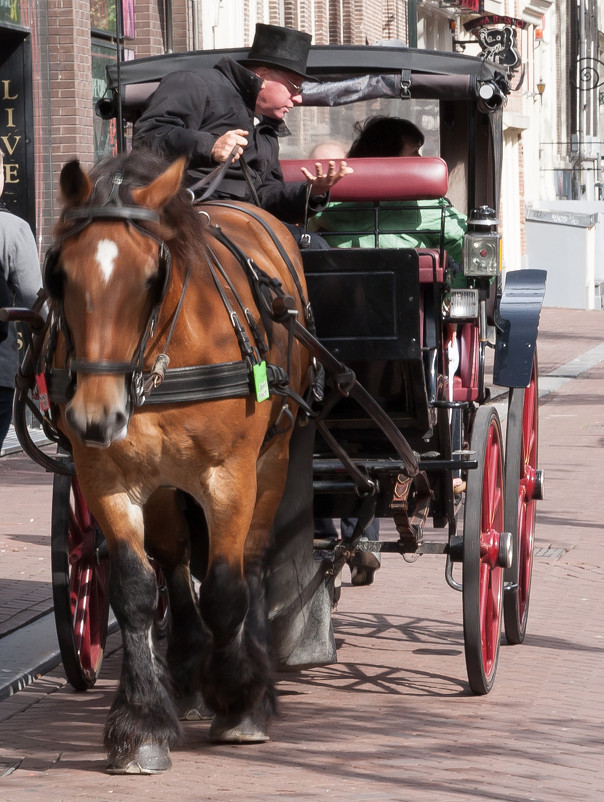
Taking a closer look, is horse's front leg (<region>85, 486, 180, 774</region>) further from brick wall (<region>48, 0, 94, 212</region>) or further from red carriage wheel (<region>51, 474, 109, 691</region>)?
brick wall (<region>48, 0, 94, 212</region>)

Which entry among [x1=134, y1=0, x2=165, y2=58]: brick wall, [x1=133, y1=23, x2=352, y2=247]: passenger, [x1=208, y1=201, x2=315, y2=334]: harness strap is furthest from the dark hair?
[x1=134, y1=0, x2=165, y2=58]: brick wall

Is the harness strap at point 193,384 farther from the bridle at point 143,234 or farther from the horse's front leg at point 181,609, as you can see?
the horse's front leg at point 181,609

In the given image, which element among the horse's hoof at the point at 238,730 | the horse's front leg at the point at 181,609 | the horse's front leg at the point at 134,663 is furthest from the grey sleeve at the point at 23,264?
the horse's hoof at the point at 238,730

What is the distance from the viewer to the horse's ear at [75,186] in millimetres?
4344

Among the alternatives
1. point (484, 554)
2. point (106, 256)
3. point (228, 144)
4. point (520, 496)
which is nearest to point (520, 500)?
point (520, 496)

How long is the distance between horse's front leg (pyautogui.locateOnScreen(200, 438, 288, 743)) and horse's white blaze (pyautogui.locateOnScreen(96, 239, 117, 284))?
0.89 meters

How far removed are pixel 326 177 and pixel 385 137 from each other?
1579mm

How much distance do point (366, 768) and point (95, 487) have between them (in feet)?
4.17

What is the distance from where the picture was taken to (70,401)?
170 inches

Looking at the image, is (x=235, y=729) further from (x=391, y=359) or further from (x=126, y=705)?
(x=391, y=359)

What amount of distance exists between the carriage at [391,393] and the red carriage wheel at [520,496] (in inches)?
0.5

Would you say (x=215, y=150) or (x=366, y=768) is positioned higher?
(x=215, y=150)

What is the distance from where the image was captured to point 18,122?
13773 millimetres

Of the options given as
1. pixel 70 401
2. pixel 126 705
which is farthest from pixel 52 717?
pixel 70 401
